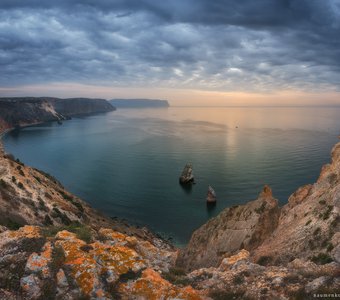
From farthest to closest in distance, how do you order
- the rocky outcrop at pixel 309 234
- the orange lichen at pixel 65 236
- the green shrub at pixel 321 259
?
1. the rocky outcrop at pixel 309 234
2. the green shrub at pixel 321 259
3. the orange lichen at pixel 65 236

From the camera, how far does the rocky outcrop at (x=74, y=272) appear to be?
13906 mm

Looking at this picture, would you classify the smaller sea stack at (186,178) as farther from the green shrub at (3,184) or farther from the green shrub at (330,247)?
the green shrub at (330,247)

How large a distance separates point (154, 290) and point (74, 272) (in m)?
4.35

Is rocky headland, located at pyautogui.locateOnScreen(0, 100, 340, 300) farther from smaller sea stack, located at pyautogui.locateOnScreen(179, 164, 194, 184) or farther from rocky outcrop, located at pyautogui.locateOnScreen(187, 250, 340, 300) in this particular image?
smaller sea stack, located at pyautogui.locateOnScreen(179, 164, 194, 184)

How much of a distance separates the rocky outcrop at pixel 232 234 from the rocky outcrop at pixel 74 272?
15.8m

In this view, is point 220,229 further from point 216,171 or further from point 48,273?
point 216,171

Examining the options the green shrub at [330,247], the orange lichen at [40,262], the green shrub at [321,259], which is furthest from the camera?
the green shrub at [330,247]

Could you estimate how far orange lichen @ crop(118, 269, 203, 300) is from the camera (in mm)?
14375

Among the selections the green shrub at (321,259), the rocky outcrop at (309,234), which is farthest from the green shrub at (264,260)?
the green shrub at (321,259)

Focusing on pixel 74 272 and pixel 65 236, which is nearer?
pixel 74 272

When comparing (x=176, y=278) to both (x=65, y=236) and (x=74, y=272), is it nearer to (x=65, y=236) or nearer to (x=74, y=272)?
(x=74, y=272)

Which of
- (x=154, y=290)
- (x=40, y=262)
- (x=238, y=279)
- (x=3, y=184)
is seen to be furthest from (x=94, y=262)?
(x=3, y=184)

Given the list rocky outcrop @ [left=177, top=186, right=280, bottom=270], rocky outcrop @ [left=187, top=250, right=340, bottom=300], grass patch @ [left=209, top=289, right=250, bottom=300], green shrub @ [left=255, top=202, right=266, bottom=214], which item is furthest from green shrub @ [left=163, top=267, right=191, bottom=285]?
green shrub @ [left=255, top=202, right=266, bottom=214]

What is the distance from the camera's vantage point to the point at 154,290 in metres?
14.8
